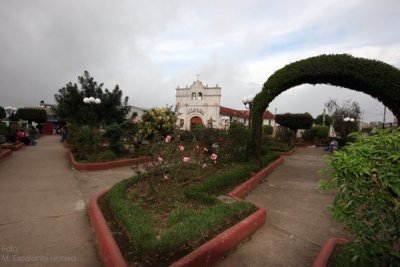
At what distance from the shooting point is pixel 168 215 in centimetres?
411

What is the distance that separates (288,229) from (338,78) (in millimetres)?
5454

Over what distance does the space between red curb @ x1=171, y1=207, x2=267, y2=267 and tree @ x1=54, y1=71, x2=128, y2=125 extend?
48.5 ft

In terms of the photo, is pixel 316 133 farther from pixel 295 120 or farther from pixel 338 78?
pixel 338 78

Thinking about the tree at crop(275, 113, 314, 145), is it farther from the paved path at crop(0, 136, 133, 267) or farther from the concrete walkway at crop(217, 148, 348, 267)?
the paved path at crop(0, 136, 133, 267)

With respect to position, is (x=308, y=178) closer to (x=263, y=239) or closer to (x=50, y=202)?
(x=263, y=239)

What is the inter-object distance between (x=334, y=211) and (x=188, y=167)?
14.2ft

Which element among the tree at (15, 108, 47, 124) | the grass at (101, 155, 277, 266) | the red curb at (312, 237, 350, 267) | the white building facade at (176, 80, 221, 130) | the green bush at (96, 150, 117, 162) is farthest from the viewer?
the white building facade at (176, 80, 221, 130)

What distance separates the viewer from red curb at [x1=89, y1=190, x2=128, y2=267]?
298 centimetres

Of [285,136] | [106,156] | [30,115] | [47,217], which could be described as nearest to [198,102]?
[285,136]

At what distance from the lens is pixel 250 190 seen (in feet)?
22.1

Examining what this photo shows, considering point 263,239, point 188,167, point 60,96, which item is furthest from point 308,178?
point 60,96

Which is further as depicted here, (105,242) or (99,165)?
(99,165)

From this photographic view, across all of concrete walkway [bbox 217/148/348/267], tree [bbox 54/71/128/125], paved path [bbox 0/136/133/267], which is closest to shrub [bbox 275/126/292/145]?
tree [bbox 54/71/128/125]

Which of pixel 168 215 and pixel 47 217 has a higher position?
pixel 168 215
